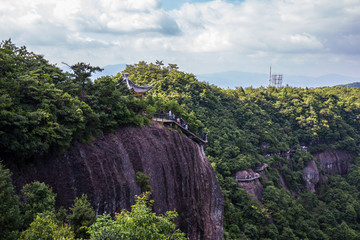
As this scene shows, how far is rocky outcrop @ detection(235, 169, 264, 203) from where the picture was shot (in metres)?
39.7

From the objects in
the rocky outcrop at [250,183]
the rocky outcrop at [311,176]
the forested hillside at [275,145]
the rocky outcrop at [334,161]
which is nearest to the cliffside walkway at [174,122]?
the forested hillside at [275,145]

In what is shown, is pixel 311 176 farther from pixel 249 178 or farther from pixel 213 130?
pixel 213 130

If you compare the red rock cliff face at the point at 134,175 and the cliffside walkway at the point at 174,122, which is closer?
the red rock cliff face at the point at 134,175

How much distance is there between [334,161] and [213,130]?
3347 cm

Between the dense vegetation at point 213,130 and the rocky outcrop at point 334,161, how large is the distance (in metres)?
1.38

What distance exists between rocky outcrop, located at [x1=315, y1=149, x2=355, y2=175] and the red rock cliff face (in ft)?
139

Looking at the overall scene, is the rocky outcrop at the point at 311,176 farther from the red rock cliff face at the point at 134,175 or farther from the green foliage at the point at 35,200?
the green foliage at the point at 35,200

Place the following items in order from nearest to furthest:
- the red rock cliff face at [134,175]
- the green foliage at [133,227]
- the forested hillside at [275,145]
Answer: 1. the green foliage at [133,227]
2. the red rock cliff face at [134,175]
3. the forested hillside at [275,145]

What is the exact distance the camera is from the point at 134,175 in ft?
58.1

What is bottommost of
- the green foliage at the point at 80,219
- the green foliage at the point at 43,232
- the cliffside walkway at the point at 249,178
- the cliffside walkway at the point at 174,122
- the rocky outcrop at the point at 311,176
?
the rocky outcrop at the point at 311,176

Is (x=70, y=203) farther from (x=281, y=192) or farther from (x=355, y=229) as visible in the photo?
(x=355, y=229)

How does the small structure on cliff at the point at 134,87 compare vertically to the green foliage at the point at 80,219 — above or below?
above

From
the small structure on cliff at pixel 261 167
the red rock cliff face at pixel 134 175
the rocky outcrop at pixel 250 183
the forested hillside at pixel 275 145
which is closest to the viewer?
the red rock cliff face at pixel 134 175

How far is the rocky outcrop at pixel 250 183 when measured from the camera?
3966 centimetres
